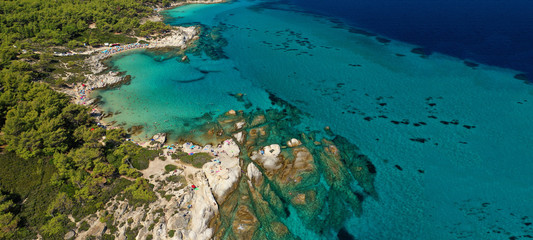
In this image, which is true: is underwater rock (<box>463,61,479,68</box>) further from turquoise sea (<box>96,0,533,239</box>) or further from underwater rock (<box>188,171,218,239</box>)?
underwater rock (<box>188,171,218,239</box>)

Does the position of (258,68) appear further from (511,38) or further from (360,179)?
(511,38)

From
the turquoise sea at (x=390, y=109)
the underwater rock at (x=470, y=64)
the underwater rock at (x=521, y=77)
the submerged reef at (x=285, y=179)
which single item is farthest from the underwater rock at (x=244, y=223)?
the underwater rock at (x=521, y=77)

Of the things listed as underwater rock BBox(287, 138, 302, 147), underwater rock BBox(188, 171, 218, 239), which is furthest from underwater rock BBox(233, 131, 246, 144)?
underwater rock BBox(188, 171, 218, 239)

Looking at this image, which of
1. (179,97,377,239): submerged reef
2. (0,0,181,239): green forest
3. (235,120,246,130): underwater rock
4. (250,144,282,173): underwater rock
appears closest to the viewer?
(0,0,181,239): green forest

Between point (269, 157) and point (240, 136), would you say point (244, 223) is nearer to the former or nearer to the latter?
point (269, 157)

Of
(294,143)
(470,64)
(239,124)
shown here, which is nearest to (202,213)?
(294,143)

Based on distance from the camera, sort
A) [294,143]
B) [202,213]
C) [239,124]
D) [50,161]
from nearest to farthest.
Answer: [202,213] → [50,161] → [294,143] → [239,124]
